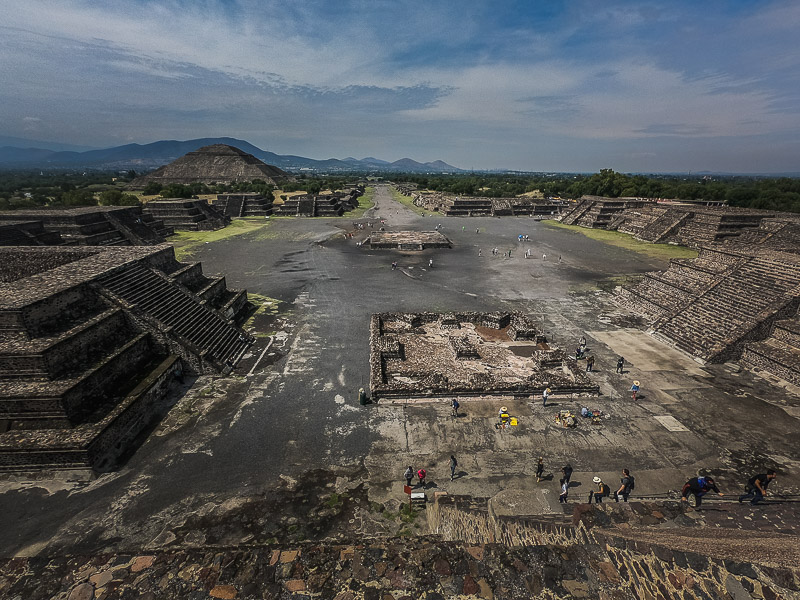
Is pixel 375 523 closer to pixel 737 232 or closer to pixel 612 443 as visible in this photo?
pixel 612 443

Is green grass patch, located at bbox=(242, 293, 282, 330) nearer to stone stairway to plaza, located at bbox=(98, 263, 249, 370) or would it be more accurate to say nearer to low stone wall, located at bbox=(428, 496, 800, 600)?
stone stairway to plaza, located at bbox=(98, 263, 249, 370)

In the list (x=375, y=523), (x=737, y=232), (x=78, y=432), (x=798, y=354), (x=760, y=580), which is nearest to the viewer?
(x=760, y=580)

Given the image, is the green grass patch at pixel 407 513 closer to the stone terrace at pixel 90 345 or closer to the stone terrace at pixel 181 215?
the stone terrace at pixel 90 345

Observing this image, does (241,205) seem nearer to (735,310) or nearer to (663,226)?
(663,226)

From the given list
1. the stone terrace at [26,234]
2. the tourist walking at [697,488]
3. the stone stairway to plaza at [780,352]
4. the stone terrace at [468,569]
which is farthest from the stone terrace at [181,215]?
the stone stairway to plaza at [780,352]

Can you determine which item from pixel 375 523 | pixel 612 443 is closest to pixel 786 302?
pixel 612 443

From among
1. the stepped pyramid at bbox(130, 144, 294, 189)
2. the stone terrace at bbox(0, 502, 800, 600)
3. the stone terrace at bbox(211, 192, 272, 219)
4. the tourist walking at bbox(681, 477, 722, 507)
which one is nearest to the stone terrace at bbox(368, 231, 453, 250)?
the stone terrace at bbox(211, 192, 272, 219)
